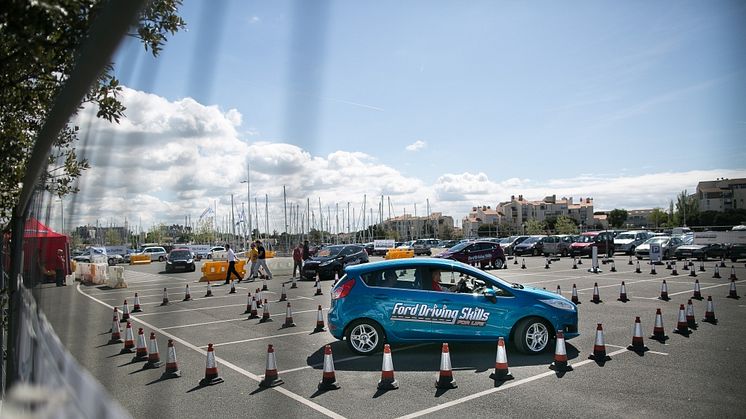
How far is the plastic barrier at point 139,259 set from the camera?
46750 mm

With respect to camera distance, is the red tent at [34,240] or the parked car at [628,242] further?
the parked car at [628,242]

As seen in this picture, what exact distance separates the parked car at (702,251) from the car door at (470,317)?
28.7 meters

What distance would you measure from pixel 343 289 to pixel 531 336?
10.7ft

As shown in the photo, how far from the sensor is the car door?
27.8 feet

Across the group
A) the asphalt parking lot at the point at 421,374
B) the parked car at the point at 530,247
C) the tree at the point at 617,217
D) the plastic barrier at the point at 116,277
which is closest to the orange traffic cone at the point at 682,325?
the asphalt parking lot at the point at 421,374

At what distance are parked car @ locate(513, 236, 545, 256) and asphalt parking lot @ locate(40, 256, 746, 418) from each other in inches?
1225

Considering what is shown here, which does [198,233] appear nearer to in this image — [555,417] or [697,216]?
[697,216]

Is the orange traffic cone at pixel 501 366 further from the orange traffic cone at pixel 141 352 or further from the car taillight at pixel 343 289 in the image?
the orange traffic cone at pixel 141 352

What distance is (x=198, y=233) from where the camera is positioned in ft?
354

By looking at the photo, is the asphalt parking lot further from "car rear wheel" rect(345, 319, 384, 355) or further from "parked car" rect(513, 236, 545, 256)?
"parked car" rect(513, 236, 545, 256)

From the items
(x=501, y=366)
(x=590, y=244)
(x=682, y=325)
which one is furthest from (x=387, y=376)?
(x=590, y=244)

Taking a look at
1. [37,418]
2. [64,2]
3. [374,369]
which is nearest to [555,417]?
[374,369]

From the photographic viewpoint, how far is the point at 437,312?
28.0 feet

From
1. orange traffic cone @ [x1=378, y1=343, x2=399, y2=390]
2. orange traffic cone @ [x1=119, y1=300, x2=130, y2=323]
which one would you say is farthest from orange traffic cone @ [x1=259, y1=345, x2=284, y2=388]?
orange traffic cone @ [x1=119, y1=300, x2=130, y2=323]
